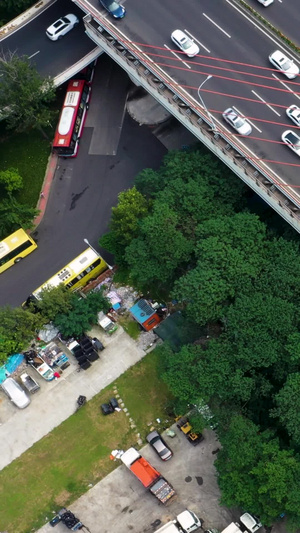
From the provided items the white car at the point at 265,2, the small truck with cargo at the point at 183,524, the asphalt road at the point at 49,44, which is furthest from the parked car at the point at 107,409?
the white car at the point at 265,2

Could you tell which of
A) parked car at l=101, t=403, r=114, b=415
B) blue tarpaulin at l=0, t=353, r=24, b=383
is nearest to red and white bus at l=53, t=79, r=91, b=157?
blue tarpaulin at l=0, t=353, r=24, b=383

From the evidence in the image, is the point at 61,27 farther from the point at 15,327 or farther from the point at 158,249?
the point at 15,327

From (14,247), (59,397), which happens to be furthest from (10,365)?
(14,247)

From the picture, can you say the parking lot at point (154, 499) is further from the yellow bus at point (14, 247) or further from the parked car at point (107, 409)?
the yellow bus at point (14, 247)

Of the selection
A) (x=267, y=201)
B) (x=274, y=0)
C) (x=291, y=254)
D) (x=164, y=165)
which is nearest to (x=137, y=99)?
(x=164, y=165)

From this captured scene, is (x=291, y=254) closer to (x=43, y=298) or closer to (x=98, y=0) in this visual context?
(x=43, y=298)
